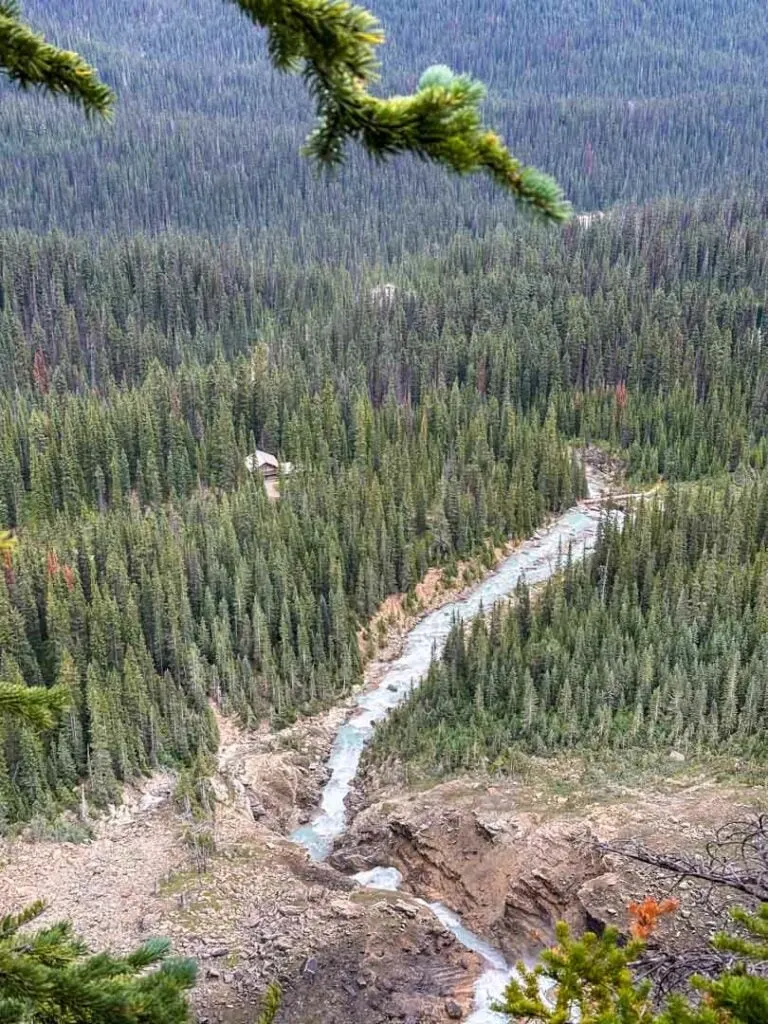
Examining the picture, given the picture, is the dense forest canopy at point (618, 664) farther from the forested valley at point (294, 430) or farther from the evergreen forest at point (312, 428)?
the forested valley at point (294, 430)

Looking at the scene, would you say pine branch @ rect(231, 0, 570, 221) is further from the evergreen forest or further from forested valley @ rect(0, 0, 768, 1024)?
the evergreen forest

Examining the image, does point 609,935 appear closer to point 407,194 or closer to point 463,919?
point 463,919

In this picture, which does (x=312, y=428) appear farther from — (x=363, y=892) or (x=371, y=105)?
(x=371, y=105)

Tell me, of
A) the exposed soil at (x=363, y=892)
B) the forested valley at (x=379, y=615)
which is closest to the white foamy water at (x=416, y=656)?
the forested valley at (x=379, y=615)

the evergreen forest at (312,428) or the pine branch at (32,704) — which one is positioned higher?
the pine branch at (32,704)

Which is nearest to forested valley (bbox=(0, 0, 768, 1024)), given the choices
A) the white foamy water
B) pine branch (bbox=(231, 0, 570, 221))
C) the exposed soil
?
pine branch (bbox=(231, 0, 570, 221))

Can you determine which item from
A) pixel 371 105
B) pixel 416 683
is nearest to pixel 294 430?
pixel 416 683

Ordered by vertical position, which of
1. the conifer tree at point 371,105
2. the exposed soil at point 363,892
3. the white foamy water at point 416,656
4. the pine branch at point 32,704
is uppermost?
the conifer tree at point 371,105
